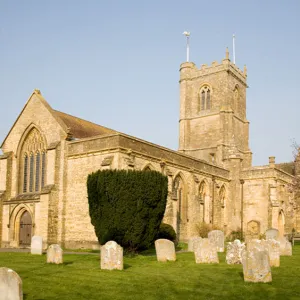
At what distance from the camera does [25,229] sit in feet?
88.8

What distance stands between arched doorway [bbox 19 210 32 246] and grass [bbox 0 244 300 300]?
11379 millimetres

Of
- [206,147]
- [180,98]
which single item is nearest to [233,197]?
[206,147]

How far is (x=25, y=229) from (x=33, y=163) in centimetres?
430

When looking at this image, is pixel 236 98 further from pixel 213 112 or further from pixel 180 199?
pixel 180 199

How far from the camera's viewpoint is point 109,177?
60.8 ft

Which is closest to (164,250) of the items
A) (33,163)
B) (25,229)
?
(25,229)

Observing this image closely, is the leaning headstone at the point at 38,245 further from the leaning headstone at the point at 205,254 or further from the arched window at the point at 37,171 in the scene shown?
the arched window at the point at 37,171

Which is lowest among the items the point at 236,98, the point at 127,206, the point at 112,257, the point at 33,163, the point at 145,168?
the point at 112,257

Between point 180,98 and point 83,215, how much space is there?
24.0 metres

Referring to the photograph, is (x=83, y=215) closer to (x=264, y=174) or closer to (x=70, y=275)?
(x=70, y=275)

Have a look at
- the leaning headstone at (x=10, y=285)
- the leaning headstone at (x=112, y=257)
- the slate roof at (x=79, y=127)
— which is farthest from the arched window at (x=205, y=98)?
the leaning headstone at (x=10, y=285)

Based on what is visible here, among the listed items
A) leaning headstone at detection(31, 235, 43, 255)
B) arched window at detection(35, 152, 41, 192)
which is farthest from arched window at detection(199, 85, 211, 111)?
leaning headstone at detection(31, 235, 43, 255)

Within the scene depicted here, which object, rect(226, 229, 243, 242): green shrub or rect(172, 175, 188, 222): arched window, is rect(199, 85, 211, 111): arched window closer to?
rect(226, 229, 243, 242): green shrub

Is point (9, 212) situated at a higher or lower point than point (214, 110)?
lower
